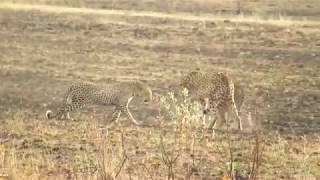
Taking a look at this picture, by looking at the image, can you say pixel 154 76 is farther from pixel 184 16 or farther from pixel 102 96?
pixel 184 16

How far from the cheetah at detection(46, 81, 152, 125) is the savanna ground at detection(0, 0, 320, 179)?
9.1 inches

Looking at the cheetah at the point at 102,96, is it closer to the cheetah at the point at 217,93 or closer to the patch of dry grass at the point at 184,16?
the cheetah at the point at 217,93

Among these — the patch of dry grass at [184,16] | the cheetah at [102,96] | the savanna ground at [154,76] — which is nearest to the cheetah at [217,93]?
the savanna ground at [154,76]

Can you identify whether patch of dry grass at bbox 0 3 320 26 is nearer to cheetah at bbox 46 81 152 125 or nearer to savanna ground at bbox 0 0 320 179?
savanna ground at bbox 0 0 320 179

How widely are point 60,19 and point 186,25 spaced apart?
10.5 ft

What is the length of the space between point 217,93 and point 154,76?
3.94 meters

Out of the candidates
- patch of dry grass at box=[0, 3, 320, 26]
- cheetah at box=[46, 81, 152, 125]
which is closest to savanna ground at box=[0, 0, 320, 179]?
patch of dry grass at box=[0, 3, 320, 26]

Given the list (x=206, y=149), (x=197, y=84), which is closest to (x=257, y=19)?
(x=197, y=84)

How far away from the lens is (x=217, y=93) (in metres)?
13.0

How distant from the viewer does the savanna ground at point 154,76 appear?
9117 millimetres

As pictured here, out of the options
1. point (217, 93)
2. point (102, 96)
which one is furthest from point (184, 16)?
point (217, 93)

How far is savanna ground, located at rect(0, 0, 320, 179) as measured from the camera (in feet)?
29.9

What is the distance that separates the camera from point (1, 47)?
19.9 m

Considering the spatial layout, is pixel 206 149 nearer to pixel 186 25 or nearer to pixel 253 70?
pixel 253 70
